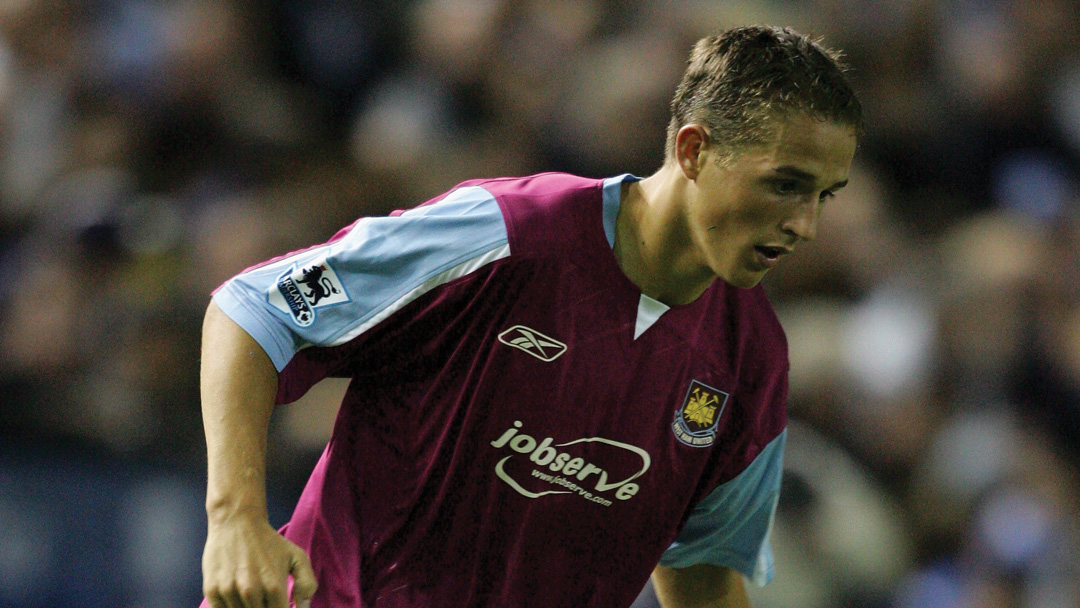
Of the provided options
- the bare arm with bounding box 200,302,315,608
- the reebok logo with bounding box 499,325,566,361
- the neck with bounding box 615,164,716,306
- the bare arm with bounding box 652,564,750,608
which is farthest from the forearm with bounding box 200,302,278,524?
the bare arm with bounding box 652,564,750,608

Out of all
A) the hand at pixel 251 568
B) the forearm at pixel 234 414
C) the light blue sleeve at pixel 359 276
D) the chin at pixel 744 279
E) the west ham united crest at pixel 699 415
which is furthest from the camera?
the west ham united crest at pixel 699 415

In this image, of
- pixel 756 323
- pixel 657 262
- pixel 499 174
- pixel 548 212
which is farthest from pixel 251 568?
pixel 499 174

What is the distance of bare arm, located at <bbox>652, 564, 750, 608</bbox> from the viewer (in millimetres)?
3273

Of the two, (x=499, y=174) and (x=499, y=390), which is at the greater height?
(x=499, y=390)

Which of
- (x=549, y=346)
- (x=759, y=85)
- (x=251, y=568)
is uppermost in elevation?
(x=759, y=85)

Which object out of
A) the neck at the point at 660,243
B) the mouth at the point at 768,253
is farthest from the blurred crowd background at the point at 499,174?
the mouth at the point at 768,253

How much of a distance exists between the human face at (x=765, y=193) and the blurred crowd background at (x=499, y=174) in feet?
6.75

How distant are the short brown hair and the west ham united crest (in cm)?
51

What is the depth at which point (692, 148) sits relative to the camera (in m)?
2.75

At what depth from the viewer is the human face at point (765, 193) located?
8.58 feet

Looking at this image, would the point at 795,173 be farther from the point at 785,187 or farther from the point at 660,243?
the point at 660,243

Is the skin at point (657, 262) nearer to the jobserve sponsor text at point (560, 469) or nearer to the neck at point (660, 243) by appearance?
the neck at point (660, 243)

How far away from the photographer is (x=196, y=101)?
5.73 meters

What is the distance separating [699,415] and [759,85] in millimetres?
718
